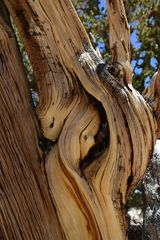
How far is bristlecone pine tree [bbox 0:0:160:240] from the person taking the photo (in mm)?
1529

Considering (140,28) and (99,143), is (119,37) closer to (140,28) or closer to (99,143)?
(99,143)

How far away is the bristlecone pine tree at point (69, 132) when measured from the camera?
1.53 m

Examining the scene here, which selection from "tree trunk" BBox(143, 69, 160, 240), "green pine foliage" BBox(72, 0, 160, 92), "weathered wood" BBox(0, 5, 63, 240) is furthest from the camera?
"green pine foliage" BBox(72, 0, 160, 92)

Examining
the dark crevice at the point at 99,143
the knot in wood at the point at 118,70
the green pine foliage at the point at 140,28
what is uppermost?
the green pine foliage at the point at 140,28

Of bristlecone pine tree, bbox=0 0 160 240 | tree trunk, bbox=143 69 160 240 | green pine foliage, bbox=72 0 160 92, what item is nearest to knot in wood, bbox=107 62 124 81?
bristlecone pine tree, bbox=0 0 160 240

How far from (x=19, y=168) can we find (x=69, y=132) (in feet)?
0.67

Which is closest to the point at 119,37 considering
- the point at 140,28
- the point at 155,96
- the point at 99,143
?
the point at 155,96

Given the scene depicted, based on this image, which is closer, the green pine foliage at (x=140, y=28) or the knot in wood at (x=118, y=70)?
the knot in wood at (x=118, y=70)

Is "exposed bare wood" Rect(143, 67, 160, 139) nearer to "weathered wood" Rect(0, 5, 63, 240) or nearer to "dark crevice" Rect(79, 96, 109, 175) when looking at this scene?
"dark crevice" Rect(79, 96, 109, 175)

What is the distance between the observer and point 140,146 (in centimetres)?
154

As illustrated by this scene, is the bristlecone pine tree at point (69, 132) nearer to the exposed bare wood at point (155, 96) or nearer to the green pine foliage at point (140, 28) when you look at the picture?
the exposed bare wood at point (155, 96)

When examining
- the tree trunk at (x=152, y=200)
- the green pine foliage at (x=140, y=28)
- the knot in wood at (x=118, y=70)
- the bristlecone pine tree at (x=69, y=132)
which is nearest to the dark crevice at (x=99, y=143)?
the bristlecone pine tree at (x=69, y=132)

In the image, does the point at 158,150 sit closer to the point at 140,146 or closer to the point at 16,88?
the point at 140,146

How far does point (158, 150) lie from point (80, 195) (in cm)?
76
